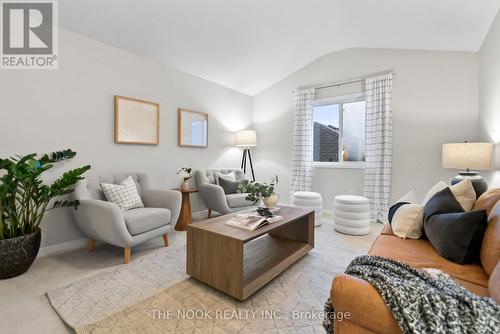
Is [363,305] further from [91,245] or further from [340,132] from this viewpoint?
[340,132]

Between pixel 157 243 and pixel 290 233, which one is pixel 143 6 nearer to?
pixel 157 243

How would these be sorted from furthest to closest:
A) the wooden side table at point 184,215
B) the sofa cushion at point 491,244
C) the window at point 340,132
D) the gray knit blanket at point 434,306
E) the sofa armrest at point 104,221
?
1. the window at point 340,132
2. the wooden side table at point 184,215
3. the sofa armrest at point 104,221
4. the sofa cushion at point 491,244
5. the gray knit blanket at point 434,306

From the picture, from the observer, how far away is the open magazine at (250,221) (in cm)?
190

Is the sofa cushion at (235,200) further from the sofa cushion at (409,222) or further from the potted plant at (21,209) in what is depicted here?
the sofa cushion at (409,222)

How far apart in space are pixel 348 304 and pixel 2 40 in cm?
354

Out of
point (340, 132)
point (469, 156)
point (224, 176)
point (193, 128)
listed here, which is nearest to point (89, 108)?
point (193, 128)

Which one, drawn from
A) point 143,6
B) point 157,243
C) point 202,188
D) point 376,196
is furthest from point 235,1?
point 376,196

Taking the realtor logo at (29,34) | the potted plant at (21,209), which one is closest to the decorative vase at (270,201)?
the potted plant at (21,209)

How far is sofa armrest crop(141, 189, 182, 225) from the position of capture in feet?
8.84

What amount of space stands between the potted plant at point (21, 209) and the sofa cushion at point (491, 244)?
9.93 ft

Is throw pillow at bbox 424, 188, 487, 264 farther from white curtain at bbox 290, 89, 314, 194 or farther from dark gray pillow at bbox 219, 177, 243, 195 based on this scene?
white curtain at bbox 290, 89, 314, 194

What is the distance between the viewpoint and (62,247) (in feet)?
8.41

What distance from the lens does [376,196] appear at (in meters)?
3.68

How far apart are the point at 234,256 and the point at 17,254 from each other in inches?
71.6
